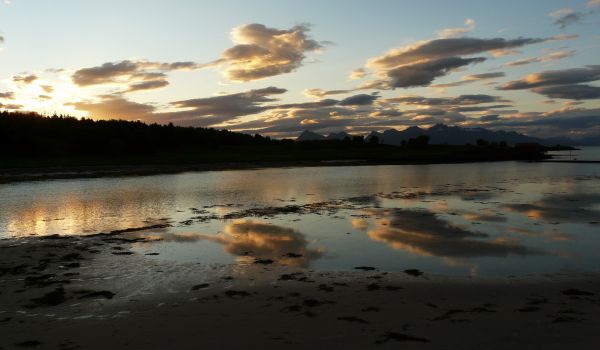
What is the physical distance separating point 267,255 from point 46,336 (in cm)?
776

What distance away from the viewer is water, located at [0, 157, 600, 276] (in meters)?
14.7

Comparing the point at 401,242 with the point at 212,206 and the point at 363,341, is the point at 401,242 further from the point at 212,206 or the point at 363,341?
the point at 212,206

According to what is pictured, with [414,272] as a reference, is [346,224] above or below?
above

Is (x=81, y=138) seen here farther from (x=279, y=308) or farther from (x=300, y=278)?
(x=279, y=308)

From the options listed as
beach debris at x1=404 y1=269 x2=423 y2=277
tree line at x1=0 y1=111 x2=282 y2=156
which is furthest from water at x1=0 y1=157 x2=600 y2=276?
tree line at x1=0 y1=111 x2=282 y2=156

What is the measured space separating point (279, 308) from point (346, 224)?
11580mm

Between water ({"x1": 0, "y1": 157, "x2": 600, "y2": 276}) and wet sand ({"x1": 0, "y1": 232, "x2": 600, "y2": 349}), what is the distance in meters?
1.48

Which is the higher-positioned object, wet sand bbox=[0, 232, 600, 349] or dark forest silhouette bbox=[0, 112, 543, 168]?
dark forest silhouette bbox=[0, 112, 543, 168]

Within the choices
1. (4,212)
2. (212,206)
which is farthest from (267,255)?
(4,212)

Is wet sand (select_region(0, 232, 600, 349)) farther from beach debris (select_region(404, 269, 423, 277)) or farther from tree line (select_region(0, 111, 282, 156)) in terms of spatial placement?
tree line (select_region(0, 111, 282, 156))

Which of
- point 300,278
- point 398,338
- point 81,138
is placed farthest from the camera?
point 81,138

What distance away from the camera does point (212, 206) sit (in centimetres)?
2862

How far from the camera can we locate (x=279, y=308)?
9.97 m

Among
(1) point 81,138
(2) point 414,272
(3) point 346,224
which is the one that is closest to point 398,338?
(2) point 414,272
